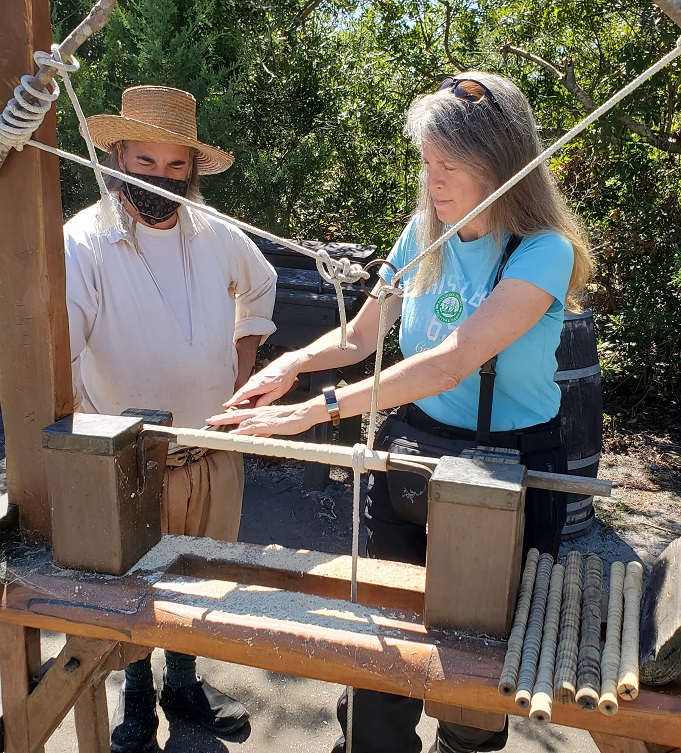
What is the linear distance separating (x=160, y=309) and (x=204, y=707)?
1.28 m

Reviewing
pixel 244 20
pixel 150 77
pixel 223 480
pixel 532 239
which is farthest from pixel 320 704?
pixel 244 20

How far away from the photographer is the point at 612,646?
1097 millimetres

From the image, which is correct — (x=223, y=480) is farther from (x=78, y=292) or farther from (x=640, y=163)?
(x=640, y=163)

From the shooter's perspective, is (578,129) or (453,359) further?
(453,359)

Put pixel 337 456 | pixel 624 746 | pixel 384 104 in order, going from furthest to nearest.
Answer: pixel 384 104, pixel 337 456, pixel 624 746

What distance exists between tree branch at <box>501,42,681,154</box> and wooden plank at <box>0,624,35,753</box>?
15.5 ft

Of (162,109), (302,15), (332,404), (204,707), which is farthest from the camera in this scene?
(302,15)

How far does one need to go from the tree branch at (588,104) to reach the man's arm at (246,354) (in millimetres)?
3581

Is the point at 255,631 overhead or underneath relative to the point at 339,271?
underneath

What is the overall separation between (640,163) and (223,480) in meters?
4.36

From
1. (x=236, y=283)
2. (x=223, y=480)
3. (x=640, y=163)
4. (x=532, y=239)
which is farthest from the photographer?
(x=640, y=163)

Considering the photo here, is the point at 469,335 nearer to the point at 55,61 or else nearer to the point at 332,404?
the point at 332,404

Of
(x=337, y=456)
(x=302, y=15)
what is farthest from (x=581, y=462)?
(x=302, y=15)

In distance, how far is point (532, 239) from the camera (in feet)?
4.99
